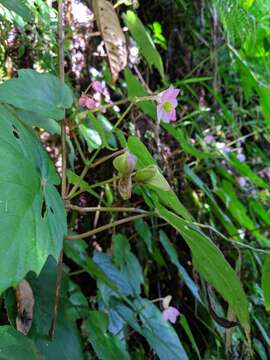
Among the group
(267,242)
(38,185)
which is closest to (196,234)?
(38,185)

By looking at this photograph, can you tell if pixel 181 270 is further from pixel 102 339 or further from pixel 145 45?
pixel 145 45

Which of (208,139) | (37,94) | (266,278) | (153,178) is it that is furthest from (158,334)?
(208,139)

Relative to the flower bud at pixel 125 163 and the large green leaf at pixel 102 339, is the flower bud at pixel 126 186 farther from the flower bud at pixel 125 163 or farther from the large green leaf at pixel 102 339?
the large green leaf at pixel 102 339

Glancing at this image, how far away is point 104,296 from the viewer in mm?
1074

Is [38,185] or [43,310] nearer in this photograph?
[38,185]

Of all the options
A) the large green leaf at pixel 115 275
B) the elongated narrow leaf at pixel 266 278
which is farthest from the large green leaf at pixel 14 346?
the large green leaf at pixel 115 275

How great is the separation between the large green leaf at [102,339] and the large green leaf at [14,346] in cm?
25

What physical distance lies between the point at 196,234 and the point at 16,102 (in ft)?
→ 1.00

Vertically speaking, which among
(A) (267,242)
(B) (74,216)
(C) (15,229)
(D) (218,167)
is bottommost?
(A) (267,242)

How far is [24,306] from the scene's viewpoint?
2.57 ft

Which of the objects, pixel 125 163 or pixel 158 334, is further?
pixel 158 334

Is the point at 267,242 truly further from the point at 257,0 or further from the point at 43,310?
the point at 43,310

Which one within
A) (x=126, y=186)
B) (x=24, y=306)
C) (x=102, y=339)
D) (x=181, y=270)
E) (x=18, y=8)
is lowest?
(x=181, y=270)

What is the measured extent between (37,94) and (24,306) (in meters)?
0.31
